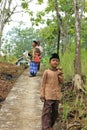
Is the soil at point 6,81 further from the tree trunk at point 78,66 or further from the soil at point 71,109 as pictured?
the tree trunk at point 78,66

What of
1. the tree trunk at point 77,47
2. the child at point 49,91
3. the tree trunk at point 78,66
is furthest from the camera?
the tree trunk at point 77,47

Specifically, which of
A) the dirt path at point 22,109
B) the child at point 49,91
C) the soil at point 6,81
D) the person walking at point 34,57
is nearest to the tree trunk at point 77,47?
the dirt path at point 22,109

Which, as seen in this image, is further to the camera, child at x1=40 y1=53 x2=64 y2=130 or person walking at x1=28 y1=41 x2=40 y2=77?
person walking at x1=28 y1=41 x2=40 y2=77

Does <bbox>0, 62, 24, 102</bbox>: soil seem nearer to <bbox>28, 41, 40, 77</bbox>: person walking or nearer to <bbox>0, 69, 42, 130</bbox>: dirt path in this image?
<bbox>0, 69, 42, 130</bbox>: dirt path

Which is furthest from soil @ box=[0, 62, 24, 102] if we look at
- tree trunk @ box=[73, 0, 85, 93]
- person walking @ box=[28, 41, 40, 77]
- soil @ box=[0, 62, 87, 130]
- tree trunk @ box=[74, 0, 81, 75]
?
tree trunk @ box=[74, 0, 81, 75]

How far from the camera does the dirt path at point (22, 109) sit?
7070 millimetres

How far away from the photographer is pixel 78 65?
9055mm

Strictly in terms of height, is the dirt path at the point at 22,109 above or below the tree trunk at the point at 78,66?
below

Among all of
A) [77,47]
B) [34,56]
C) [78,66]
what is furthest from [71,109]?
[34,56]

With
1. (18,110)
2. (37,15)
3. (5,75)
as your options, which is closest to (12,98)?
(18,110)

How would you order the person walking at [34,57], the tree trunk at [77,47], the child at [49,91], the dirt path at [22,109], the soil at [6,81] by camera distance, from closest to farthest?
the child at [49,91]
the dirt path at [22,109]
the tree trunk at [77,47]
the soil at [6,81]
the person walking at [34,57]

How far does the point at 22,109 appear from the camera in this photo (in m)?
8.16

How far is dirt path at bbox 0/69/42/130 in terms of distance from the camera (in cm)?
707

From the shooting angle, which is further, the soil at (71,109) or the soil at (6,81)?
the soil at (6,81)
